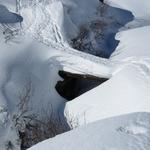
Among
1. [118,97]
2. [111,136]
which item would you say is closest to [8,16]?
[118,97]

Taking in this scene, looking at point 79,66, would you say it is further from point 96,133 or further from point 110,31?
point 96,133

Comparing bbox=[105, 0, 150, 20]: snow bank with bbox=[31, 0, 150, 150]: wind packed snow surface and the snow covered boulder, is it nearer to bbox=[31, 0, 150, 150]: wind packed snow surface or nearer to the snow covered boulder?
bbox=[31, 0, 150, 150]: wind packed snow surface

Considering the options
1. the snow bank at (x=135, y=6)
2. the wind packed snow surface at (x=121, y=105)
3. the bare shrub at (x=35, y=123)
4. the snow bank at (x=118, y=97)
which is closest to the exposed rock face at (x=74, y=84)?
the wind packed snow surface at (x=121, y=105)

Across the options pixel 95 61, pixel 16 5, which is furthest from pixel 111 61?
pixel 16 5

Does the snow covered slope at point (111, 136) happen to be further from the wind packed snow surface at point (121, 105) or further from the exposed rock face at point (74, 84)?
the exposed rock face at point (74, 84)

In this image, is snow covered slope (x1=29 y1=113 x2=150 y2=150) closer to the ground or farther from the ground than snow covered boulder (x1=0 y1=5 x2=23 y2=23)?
farther from the ground

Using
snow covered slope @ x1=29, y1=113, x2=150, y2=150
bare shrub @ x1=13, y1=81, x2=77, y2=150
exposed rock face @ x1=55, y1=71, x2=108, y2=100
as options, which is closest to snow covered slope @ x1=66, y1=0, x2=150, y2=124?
bare shrub @ x1=13, y1=81, x2=77, y2=150

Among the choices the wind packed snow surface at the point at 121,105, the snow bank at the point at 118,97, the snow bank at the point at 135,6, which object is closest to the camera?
the wind packed snow surface at the point at 121,105
